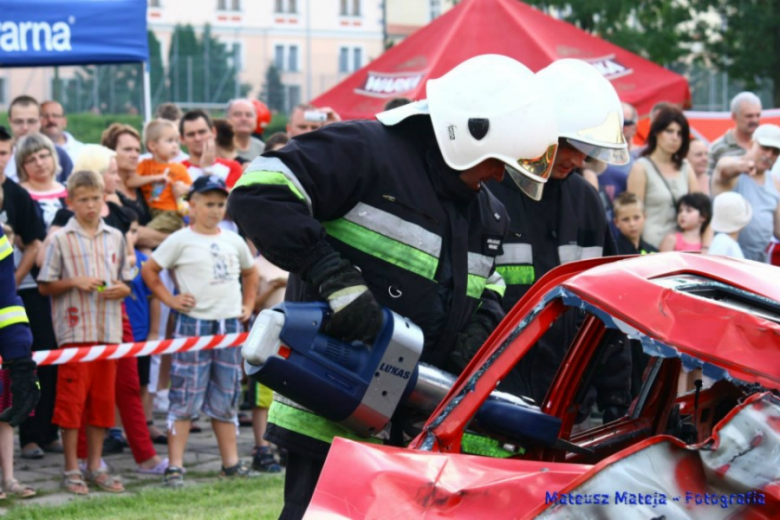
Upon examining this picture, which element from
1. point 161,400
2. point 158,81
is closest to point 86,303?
point 161,400


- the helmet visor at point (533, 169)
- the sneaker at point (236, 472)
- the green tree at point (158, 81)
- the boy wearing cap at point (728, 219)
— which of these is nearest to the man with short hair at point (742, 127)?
the boy wearing cap at point (728, 219)

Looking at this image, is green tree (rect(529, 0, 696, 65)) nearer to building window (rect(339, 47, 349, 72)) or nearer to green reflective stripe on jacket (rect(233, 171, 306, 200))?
green reflective stripe on jacket (rect(233, 171, 306, 200))

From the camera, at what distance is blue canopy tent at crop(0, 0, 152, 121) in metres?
8.88

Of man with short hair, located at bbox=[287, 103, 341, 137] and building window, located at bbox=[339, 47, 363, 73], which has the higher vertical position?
building window, located at bbox=[339, 47, 363, 73]

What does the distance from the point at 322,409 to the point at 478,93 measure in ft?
3.67

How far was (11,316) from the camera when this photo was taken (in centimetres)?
468

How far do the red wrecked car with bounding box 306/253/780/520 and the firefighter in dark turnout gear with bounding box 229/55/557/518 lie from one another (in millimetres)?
452

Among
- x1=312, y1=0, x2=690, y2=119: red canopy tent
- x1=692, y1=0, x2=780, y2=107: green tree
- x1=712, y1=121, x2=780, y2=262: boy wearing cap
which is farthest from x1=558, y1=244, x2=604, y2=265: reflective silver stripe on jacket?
x1=692, y1=0, x2=780, y2=107: green tree

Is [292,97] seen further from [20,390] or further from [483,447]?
[483,447]

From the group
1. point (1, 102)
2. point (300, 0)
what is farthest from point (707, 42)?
point (300, 0)

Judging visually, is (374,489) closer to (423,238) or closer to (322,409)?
(322,409)

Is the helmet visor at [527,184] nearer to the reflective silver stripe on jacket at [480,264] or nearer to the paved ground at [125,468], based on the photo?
the reflective silver stripe on jacket at [480,264]

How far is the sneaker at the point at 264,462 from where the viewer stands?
7047mm

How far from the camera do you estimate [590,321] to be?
152 inches
